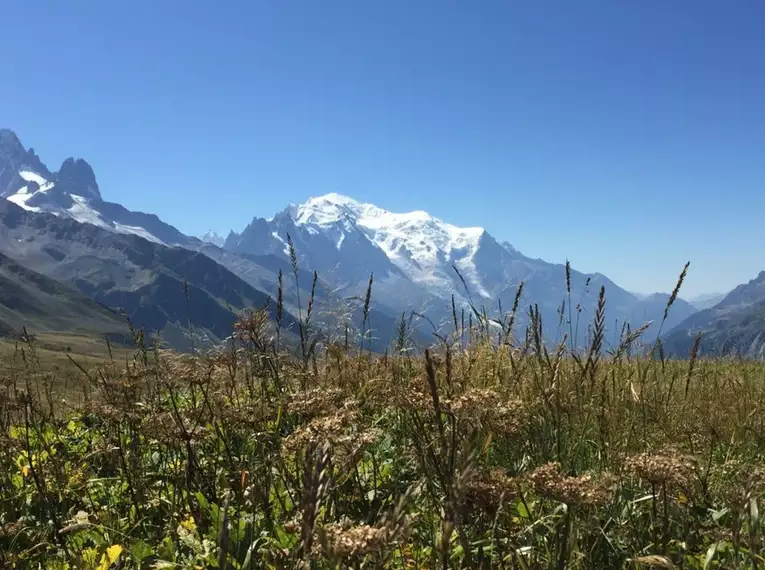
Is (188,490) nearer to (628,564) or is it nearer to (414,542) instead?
(414,542)

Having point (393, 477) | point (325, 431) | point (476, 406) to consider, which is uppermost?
point (476, 406)

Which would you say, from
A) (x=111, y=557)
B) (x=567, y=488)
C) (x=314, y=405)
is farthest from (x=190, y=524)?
(x=567, y=488)

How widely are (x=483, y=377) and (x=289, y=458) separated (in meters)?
2.30

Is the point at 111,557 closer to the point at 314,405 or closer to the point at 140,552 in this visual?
the point at 140,552

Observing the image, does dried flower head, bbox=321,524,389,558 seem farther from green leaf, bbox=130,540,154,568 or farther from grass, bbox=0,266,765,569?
green leaf, bbox=130,540,154,568

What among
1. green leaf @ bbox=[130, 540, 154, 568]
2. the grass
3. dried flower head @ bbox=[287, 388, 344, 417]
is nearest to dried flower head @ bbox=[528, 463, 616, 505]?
the grass

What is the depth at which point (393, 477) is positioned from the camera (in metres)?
4.44

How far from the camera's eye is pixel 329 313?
24.1ft

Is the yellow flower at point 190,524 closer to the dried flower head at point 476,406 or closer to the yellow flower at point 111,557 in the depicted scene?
the yellow flower at point 111,557

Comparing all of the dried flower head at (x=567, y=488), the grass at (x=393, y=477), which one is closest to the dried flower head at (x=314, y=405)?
the grass at (x=393, y=477)

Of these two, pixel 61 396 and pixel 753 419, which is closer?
pixel 753 419

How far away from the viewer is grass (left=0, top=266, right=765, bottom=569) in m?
2.35

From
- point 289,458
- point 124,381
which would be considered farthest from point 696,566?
point 124,381

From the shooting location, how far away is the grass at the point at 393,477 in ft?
7.71
